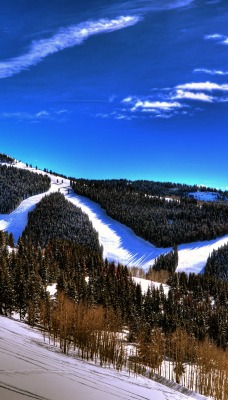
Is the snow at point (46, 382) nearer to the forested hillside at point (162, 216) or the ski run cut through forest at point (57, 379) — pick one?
the ski run cut through forest at point (57, 379)

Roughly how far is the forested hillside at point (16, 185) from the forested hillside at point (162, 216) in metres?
17.6

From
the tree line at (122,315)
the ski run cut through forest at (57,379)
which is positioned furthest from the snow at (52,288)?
the ski run cut through forest at (57,379)

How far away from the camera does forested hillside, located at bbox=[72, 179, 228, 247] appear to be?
12862 cm

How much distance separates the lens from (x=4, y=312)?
36.6 meters

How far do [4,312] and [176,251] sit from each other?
270 feet

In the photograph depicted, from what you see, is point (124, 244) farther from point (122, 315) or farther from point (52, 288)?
point (122, 315)

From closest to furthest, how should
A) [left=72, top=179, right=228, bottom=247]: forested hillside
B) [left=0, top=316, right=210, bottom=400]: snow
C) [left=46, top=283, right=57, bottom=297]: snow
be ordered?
[left=0, top=316, right=210, bottom=400]: snow
[left=46, top=283, right=57, bottom=297]: snow
[left=72, top=179, right=228, bottom=247]: forested hillside

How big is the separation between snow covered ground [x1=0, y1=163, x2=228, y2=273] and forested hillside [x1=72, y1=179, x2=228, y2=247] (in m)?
2.92

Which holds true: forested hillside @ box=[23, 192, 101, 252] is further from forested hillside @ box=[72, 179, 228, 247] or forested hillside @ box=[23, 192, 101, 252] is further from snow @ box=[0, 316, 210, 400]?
snow @ box=[0, 316, 210, 400]

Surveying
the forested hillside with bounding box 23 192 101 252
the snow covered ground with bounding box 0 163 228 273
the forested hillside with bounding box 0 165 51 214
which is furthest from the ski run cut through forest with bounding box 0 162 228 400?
the forested hillside with bounding box 0 165 51 214

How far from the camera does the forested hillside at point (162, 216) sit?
422 feet

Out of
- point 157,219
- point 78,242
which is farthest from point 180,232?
point 78,242

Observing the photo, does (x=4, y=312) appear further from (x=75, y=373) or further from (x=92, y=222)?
(x=92, y=222)

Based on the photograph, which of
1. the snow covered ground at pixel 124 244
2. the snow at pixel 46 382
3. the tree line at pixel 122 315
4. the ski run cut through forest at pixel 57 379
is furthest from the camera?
the snow covered ground at pixel 124 244
